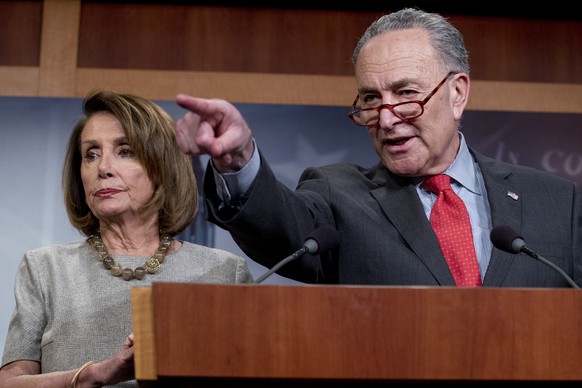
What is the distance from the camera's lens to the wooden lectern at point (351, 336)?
4.30 ft

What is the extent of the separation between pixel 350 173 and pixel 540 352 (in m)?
1.07

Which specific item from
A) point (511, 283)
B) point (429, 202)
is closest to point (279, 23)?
point (429, 202)

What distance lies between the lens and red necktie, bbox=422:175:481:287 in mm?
2076

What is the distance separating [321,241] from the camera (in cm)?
170

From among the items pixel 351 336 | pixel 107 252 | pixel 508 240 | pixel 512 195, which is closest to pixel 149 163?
pixel 107 252

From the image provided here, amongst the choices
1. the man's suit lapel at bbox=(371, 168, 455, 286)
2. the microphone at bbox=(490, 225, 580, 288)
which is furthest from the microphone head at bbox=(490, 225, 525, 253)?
the man's suit lapel at bbox=(371, 168, 455, 286)

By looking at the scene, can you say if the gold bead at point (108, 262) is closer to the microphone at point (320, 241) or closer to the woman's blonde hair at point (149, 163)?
the woman's blonde hair at point (149, 163)

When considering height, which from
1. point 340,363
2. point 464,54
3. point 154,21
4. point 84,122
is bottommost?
point 340,363

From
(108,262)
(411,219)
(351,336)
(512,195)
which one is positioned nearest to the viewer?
(351,336)

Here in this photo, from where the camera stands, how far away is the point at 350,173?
2.34m

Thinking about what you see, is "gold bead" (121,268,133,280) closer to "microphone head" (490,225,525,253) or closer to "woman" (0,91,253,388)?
"woman" (0,91,253,388)

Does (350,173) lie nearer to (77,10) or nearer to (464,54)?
(464,54)

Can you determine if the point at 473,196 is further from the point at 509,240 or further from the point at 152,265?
the point at 152,265

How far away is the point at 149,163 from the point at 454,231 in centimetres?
80
